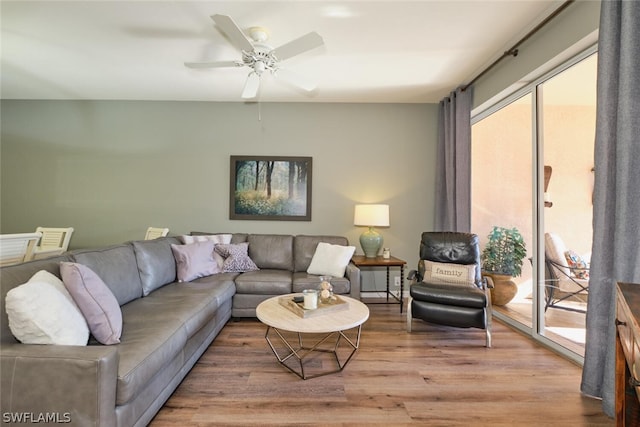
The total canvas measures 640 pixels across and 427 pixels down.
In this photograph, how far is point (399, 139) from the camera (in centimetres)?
420

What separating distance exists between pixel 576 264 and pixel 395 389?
1.97m

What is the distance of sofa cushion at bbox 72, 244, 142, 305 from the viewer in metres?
2.04

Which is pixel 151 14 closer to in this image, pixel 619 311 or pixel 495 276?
pixel 619 311

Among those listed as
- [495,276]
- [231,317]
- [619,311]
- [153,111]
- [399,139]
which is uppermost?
[153,111]

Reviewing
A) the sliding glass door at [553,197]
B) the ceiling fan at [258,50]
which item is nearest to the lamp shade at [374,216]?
the sliding glass door at [553,197]

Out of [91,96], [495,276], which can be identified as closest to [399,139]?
[495,276]

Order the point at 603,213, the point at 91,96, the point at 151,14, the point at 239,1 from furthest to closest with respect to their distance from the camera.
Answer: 1. the point at 91,96
2. the point at 151,14
3. the point at 239,1
4. the point at 603,213

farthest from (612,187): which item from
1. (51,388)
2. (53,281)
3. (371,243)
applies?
(53,281)

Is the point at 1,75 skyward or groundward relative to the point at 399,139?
skyward

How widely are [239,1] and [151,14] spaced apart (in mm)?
783

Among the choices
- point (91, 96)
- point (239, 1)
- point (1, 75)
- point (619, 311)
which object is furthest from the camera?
point (91, 96)

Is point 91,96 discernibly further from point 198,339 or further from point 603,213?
point 603,213

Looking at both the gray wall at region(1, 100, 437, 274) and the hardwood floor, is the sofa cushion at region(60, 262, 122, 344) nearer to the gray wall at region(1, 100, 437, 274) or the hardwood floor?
the hardwood floor

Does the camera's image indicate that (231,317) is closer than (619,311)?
No
